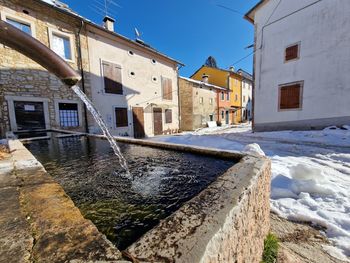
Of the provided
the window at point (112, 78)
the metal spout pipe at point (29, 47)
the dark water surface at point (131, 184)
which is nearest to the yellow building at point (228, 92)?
the window at point (112, 78)

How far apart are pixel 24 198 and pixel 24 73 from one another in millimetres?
8424

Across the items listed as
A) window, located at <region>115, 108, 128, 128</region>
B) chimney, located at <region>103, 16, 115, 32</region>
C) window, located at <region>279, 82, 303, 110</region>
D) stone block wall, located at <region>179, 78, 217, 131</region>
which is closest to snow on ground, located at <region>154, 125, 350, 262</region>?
window, located at <region>279, 82, 303, 110</region>

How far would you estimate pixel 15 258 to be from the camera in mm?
713

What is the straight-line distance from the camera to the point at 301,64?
8625 mm

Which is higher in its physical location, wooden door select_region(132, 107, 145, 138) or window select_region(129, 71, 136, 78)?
window select_region(129, 71, 136, 78)

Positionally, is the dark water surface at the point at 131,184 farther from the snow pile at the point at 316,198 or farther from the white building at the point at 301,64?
the white building at the point at 301,64

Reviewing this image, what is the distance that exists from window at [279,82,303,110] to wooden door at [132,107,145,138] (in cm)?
852

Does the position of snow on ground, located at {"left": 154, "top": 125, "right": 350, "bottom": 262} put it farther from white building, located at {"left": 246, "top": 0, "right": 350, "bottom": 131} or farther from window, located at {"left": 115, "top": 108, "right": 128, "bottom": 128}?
window, located at {"left": 115, "top": 108, "right": 128, "bottom": 128}

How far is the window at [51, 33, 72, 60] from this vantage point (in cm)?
806

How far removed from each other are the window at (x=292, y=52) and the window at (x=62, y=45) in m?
11.2

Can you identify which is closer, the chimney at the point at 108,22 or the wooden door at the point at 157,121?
the chimney at the point at 108,22

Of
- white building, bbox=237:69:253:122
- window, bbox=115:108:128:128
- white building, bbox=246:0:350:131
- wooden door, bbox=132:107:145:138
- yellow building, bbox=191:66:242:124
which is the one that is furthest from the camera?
white building, bbox=237:69:253:122

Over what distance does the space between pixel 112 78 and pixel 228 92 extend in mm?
16093

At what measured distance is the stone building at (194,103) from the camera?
16938 millimetres
